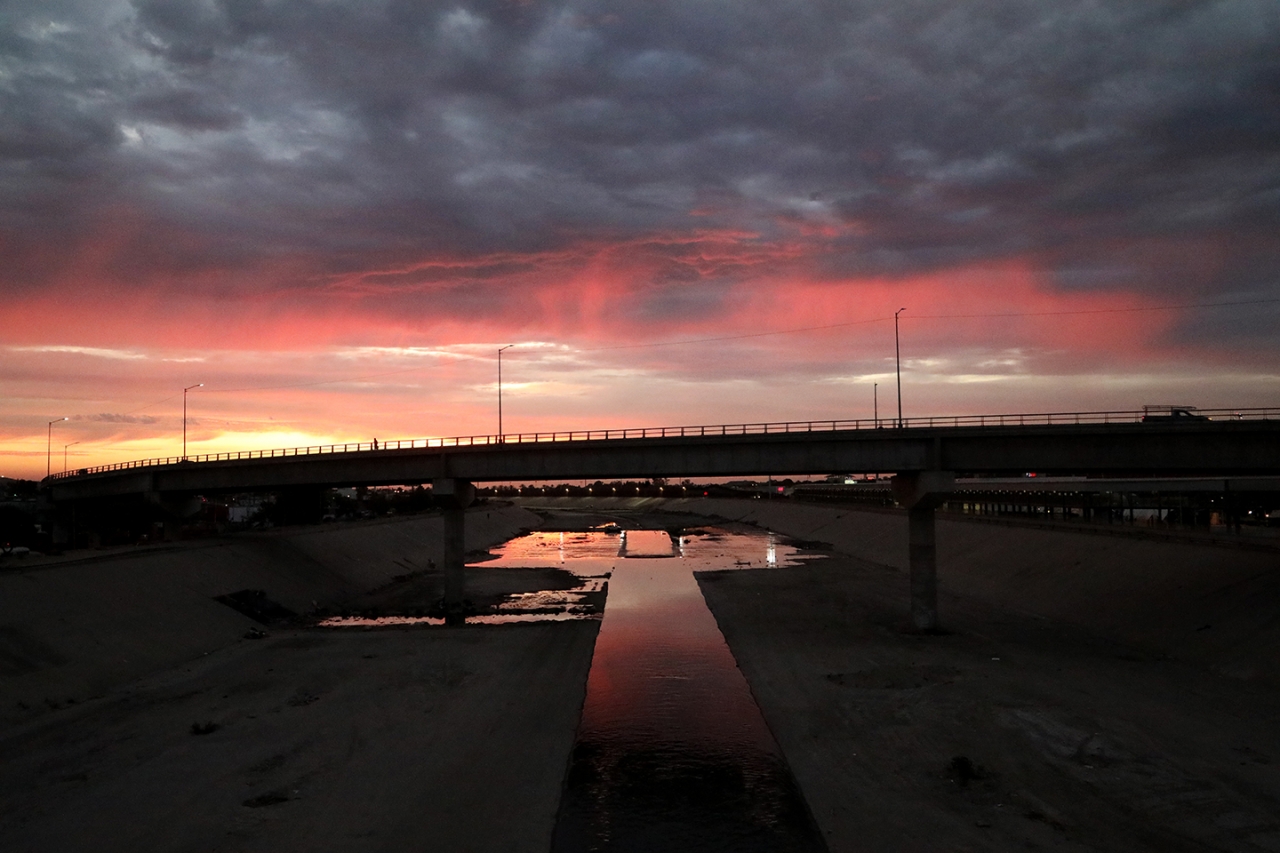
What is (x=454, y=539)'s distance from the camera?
6631 cm

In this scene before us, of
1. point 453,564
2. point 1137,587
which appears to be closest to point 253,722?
point 453,564

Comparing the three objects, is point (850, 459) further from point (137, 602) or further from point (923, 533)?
point (137, 602)

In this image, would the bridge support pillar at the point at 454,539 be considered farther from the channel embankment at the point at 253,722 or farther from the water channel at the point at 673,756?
the water channel at the point at 673,756

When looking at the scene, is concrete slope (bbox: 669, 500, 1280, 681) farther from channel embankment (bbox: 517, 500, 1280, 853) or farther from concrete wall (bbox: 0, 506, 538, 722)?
concrete wall (bbox: 0, 506, 538, 722)

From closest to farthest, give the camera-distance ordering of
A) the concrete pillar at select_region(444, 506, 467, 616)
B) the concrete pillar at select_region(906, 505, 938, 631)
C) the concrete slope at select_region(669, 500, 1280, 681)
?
the concrete slope at select_region(669, 500, 1280, 681) → the concrete pillar at select_region(906, 505, 938, 631) → the concrete pillar at select_region(444, 506, 467, 616)

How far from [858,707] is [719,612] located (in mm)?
25494

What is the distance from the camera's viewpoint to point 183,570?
57469 millimetres

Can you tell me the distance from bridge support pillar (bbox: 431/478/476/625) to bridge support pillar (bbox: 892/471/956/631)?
29961 mm

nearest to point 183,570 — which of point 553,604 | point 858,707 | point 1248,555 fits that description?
point 553,604

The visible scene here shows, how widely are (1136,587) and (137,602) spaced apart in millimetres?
58585

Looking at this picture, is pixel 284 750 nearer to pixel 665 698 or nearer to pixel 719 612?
pixel 665 698

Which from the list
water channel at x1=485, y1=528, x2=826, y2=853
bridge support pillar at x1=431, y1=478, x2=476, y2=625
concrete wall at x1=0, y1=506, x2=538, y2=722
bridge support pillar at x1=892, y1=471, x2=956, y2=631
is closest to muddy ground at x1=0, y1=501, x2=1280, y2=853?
concrete wall at x1=0, y1=506, x2=538, y2=722

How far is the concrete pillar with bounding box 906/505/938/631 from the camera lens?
165ft

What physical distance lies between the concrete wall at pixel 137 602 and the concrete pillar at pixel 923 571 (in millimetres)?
40196
